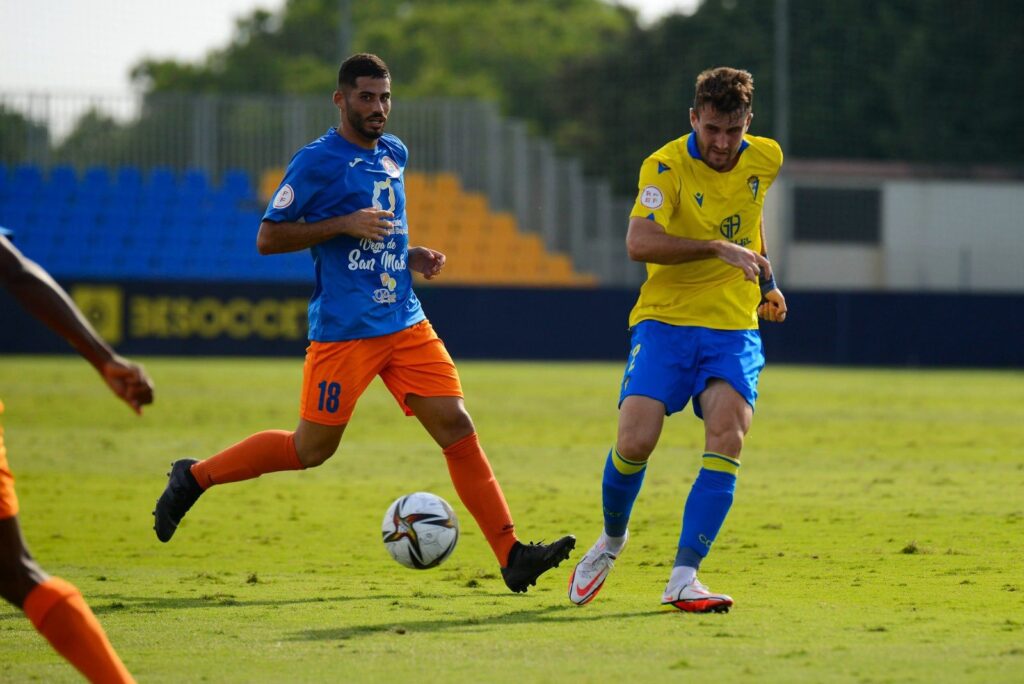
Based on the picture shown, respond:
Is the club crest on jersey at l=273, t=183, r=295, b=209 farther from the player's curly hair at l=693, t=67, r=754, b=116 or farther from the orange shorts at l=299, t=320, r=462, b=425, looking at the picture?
the player's curly hair at l=693, t=67, r=754, b=116

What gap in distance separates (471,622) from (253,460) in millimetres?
1630

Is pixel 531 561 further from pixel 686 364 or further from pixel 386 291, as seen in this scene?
pixel 386 291

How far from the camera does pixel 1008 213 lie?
1435 inches

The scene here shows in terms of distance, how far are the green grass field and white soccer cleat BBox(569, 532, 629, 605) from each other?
9 centimetres

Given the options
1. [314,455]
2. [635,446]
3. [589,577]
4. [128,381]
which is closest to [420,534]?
[314,455]

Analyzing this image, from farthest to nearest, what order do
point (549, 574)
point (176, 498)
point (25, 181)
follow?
point (25, 181) → point (549, 574) → point (176, 498)

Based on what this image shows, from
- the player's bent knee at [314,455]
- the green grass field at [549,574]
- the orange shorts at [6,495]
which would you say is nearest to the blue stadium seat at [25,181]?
the green grass field at [549,574]

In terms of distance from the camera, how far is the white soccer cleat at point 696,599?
20.6ft

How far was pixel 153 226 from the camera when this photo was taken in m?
31.7

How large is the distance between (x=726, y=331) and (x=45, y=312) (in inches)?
132

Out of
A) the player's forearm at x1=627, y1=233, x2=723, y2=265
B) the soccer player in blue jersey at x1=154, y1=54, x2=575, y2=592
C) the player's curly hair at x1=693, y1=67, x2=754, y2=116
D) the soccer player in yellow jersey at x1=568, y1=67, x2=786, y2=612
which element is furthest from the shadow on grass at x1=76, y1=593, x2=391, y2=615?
the player's curly hair at x1=693, y1=67, x2=754, y2=116

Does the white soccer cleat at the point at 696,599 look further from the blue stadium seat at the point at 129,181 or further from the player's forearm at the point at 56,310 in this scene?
the blue stadium seat at the point at 129,181

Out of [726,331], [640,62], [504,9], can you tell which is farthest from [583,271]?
[504,9]

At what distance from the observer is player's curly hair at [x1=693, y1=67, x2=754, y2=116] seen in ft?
21.1
